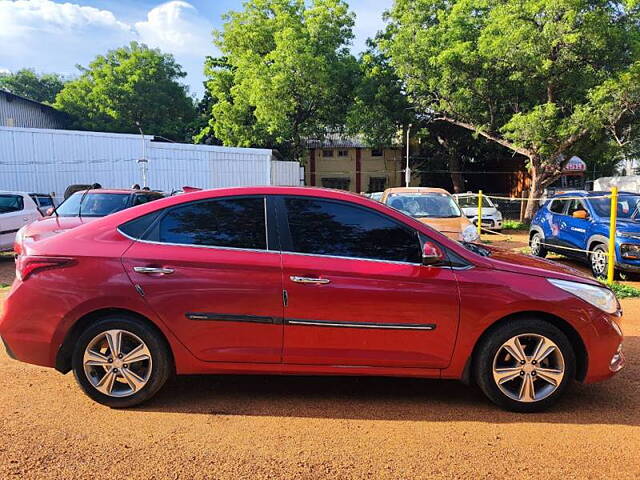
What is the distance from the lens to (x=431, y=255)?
11.4 ft

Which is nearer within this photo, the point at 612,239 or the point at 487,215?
the point at 612,239

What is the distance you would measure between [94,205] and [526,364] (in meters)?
8.07

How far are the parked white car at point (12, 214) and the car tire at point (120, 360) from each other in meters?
9.34

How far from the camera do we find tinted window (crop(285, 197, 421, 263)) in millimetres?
3541

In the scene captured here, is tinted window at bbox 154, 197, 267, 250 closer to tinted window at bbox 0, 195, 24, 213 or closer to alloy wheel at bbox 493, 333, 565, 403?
alloy wheel at bbox 493, 333, 565, 403

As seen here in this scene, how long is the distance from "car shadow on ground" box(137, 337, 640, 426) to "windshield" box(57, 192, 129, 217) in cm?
576

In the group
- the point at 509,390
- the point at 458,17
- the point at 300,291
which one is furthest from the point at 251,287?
the point at 458,17

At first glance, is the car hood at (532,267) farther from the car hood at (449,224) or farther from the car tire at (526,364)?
the car hood at (449,224)

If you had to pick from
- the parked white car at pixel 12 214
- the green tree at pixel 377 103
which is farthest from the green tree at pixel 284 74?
the parked white car at pixel 12 214

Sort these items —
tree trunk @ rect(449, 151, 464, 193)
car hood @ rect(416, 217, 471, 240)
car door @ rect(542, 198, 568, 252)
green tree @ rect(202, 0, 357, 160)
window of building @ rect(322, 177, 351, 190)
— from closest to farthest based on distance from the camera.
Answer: car hood @ rect(416, 217, 471, 240) < car door @ rect(542, 198, 568, 252) < green tree @ rect(202, 0, 357, 160) < tree trunk @ rect(449, 151, 464, 193) < window of building @ rect(322, 177, 351, 190)

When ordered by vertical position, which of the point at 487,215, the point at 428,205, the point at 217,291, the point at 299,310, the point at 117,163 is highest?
the point at 117,163

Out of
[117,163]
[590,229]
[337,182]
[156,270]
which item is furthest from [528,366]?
[337,182]

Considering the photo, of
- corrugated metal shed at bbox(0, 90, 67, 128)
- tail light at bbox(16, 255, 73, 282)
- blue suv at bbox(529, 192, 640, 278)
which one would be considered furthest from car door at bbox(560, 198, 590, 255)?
corrugated metal shed at bbox(0, 90, 67, 128)

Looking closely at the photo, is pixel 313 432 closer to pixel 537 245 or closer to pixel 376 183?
pixel 537 245
